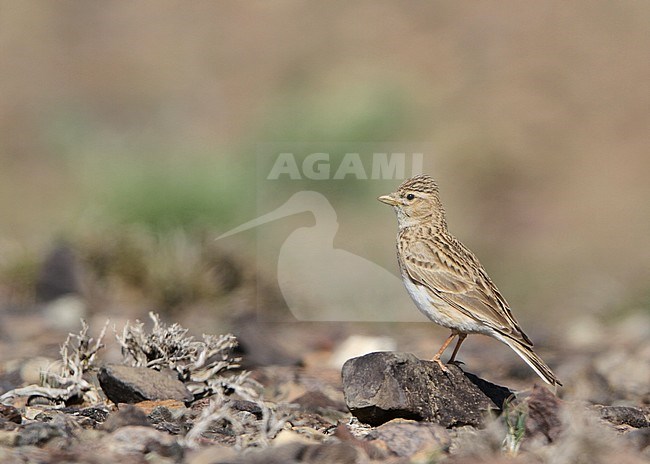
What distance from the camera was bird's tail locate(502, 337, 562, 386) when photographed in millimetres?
6051

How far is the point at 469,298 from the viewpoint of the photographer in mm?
6582

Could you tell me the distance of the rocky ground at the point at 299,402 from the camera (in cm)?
455

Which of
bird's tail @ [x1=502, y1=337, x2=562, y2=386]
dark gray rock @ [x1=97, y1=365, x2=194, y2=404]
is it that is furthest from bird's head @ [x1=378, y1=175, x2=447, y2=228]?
dark gray rock @ [x1=97, y1=365, x2=194, y2=404]

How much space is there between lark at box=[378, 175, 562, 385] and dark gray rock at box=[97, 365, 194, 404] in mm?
1427

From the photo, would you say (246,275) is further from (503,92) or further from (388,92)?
(503,92)

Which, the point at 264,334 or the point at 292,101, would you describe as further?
the point at 292,101

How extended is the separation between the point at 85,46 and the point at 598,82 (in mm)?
8755

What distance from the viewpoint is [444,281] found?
675cm

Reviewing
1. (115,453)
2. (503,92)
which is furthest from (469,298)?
(503,92)

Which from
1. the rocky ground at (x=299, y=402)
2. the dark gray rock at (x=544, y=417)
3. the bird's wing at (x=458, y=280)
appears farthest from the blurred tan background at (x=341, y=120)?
the dark gray rock at (x=544, y=417)

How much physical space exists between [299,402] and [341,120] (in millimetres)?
9539

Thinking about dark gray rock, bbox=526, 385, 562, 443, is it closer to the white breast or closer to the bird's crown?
the white breast

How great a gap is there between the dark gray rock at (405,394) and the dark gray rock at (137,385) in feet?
3.28

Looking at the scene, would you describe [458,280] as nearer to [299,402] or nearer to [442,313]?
[442,313]
